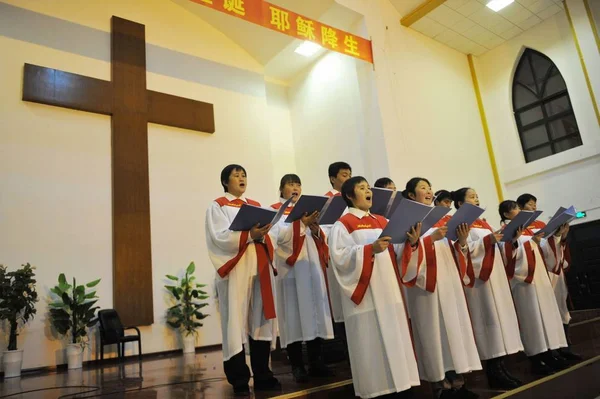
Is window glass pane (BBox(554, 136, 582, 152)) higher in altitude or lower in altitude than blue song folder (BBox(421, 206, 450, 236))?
higher

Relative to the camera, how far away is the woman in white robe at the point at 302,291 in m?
3.19

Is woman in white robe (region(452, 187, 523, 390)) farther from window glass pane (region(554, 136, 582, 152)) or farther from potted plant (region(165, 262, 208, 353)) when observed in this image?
window glass pane (region(554, 136, 582, 152))

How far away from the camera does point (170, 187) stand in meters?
7.12

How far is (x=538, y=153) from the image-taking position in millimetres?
8914

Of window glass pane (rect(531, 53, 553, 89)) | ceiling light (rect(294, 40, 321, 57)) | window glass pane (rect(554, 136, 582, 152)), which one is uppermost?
ceiling light (rect(294, 40, 321, 57))

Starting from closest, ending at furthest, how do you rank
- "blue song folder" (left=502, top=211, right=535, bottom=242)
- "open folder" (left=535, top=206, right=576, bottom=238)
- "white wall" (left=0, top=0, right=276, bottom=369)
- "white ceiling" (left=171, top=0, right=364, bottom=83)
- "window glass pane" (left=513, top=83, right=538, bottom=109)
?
"blue song folder" (left=502, top=211, right=535, bottom=242) → "open folder" (left=535, top=206, right=576, bottom=238) → "white wall" (left=0, top=0, right=276, bottom=369) → "white ceiling" (left=171, top=0, right=364, bottom=83) → "window glass pane" (left=513, top=83, right=538, bottom=109)

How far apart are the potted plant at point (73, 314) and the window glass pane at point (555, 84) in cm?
842

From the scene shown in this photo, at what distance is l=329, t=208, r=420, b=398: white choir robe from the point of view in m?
2.36

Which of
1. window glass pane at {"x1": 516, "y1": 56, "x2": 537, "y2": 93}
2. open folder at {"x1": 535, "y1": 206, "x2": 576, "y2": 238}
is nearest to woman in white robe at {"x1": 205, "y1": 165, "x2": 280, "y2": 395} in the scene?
open folder at {"x1": 535, "y1": 206, "x2": 576, "y2": 238}

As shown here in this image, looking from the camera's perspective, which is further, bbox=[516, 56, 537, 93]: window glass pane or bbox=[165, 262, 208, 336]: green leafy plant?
bbox=[516, 56, 537, 93]: window glass pane

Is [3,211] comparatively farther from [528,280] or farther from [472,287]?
[528,280]

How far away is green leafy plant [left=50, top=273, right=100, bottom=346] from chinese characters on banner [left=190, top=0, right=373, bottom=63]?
3726 mm

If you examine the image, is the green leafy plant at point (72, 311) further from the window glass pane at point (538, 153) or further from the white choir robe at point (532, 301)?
the window glass pane at point (538, 153)

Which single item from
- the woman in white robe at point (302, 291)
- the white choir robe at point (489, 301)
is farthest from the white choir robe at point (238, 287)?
the white choir robe at point (489, 301)
